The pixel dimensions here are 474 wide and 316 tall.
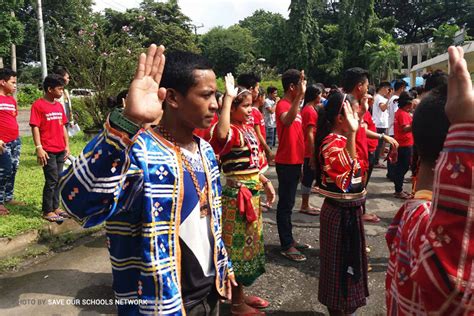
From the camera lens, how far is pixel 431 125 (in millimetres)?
1222

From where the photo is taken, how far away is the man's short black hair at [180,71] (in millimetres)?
1763

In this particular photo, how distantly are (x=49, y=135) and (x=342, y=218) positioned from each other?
401cm

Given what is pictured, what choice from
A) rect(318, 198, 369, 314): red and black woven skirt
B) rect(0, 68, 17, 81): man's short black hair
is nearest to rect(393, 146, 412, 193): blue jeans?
rect(318, 198, 369, 314): red and black woven skirt

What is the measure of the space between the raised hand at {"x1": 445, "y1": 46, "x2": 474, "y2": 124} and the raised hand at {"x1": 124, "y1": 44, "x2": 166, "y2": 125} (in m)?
0.93

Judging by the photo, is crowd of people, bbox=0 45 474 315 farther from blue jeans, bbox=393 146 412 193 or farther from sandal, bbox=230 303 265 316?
blue jeans, bbox=393 146 412 193

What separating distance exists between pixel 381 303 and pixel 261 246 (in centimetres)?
122

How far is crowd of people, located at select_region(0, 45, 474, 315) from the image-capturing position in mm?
938

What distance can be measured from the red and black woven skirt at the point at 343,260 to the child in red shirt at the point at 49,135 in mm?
3528

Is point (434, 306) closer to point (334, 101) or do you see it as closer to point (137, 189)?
point (137, 189)

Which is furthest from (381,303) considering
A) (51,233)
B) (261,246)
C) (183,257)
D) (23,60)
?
(23,60)

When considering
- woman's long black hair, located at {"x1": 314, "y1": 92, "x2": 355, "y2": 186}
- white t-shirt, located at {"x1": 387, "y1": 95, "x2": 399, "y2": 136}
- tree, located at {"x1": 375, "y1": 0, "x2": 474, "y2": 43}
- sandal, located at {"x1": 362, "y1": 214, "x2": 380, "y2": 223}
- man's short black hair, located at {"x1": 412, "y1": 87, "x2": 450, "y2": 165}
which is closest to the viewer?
man's short black hair, located at {"x1": 412, "y1": 87, "x2": 450, "y2": 165}

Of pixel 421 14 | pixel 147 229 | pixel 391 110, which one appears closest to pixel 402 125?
pixel 391 110

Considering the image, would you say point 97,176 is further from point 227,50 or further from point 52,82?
point 227,50

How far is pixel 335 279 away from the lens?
9.07ft
